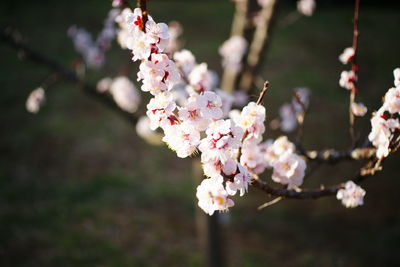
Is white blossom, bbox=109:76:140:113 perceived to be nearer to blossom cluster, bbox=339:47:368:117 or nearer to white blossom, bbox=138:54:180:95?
blossom cluster, bbox=339:47:368:117

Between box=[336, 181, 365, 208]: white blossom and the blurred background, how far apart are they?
1199 millimetres

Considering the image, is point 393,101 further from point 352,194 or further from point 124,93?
point 124,93

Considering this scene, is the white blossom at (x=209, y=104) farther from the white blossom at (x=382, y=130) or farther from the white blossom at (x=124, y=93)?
the white blossom at (x=124, y=93)

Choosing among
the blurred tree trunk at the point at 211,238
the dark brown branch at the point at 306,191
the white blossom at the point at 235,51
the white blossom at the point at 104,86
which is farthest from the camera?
the blurred tree trunk at the point at 211,238

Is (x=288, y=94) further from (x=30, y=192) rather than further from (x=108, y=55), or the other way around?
(x=30, y=192)

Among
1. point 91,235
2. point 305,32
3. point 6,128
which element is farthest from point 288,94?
point 6,128

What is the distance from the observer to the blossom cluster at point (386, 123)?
146 centimetres

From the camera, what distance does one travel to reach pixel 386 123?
1506 millimetres

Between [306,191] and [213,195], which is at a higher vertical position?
[306,191]

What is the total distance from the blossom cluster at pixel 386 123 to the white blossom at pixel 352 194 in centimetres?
27

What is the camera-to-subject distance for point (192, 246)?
17.3ft

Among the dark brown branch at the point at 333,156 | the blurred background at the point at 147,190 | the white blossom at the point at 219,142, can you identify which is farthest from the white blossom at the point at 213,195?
the blurred background at the point at 147,190

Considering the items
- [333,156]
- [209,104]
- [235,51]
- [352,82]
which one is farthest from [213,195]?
[235,51]

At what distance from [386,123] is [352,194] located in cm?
44
